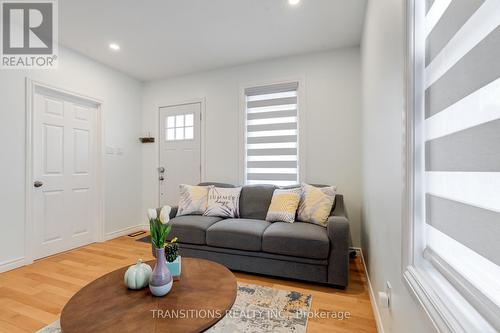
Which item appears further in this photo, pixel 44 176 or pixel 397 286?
pixel 44 176

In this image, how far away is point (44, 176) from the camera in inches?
118

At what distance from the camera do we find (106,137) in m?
3.68

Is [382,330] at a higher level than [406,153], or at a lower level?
lower

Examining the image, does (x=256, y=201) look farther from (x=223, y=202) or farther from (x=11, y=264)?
(x=11, y=264)

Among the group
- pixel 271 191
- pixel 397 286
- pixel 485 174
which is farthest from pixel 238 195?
Answer: pixel 485 174

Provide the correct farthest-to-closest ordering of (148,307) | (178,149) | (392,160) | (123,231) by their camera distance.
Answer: (178,149) → (123,231) → (392,160) → (148,307)

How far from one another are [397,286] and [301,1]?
2.45m

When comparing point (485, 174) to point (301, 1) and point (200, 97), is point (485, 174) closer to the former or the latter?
point (301, 1)

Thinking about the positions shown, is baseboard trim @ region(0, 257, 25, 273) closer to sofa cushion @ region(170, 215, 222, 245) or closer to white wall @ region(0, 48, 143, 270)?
white wall @ region(0, 48, 143, 270)

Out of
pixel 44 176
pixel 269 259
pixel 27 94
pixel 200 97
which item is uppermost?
pixel 200 97

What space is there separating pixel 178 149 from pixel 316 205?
98.2 inches

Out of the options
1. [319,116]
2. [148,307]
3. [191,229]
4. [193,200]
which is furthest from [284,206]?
[148,307]

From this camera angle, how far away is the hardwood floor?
1.73 metres

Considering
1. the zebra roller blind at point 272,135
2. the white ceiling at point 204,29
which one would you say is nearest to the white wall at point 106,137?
the white ceiling at point 204,29
